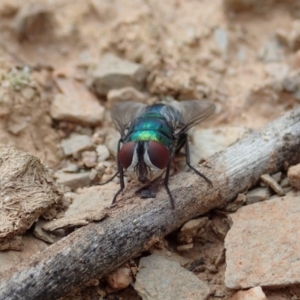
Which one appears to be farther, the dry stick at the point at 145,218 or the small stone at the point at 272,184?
the small stone at the point at 272,184

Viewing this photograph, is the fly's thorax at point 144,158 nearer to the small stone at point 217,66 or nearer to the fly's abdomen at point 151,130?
the fly's abdomen at point 151,130

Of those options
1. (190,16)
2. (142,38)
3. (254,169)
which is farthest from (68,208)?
(190,16)

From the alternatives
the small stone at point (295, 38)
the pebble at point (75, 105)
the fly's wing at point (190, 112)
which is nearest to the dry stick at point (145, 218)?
the fly's wing at point (190, 112)

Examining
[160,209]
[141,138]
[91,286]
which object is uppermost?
[141,138]

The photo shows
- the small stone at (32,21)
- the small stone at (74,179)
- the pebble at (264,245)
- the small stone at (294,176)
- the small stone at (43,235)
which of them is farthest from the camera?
the small stone at (32,21)

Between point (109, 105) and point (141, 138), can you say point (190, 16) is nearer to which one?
point (109, 105)

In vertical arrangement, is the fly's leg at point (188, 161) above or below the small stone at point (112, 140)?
above

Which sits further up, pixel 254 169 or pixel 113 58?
pixel 113 58

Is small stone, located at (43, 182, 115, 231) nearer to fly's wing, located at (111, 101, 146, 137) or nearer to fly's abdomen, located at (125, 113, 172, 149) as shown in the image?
fly's abdomen, located at (125, 113, 172, 149)

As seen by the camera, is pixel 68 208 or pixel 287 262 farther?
pixel 68 208
